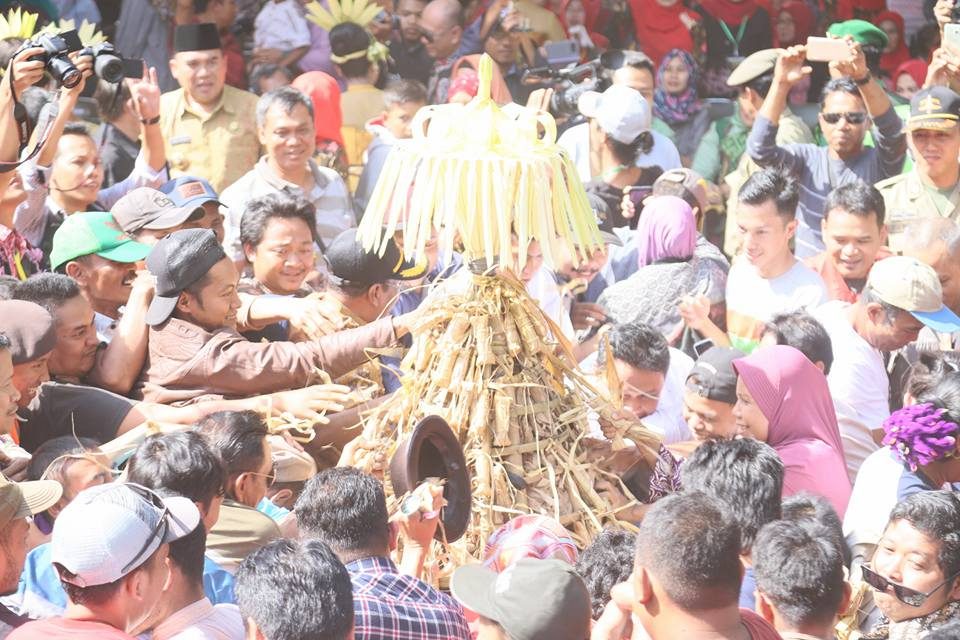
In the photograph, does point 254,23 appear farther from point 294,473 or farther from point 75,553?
point 75,553

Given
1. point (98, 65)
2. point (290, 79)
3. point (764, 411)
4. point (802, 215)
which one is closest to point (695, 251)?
point (802, 215)

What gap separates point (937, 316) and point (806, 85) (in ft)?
15.8

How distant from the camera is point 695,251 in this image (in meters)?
6.69

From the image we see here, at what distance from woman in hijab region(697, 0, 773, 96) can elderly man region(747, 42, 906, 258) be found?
8.34 ft

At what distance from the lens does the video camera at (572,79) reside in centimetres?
848

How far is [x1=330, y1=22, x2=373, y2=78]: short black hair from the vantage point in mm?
8961

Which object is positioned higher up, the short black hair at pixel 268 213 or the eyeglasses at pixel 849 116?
the short black hair at pixel 268 213

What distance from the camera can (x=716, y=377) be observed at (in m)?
4.96

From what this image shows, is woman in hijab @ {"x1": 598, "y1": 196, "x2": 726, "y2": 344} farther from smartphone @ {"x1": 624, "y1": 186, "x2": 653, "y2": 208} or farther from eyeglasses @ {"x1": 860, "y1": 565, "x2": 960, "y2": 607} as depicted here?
eyeglasses @ {"x1": 860, "y1": 565, "x2": 960, "y2": 607}

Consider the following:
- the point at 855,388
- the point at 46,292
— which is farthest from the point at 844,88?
the point at 46,292

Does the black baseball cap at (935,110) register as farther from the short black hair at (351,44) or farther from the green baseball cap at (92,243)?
the green baseball cap at (92,243)

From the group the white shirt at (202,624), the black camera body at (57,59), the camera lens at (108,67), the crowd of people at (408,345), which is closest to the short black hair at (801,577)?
the crowd of people at (408,345)

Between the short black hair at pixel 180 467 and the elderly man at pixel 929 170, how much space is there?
4.57m

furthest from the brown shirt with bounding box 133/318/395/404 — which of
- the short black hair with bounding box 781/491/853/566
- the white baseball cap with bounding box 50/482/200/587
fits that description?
the white baseball cap with bounding box 50/482/200/587
